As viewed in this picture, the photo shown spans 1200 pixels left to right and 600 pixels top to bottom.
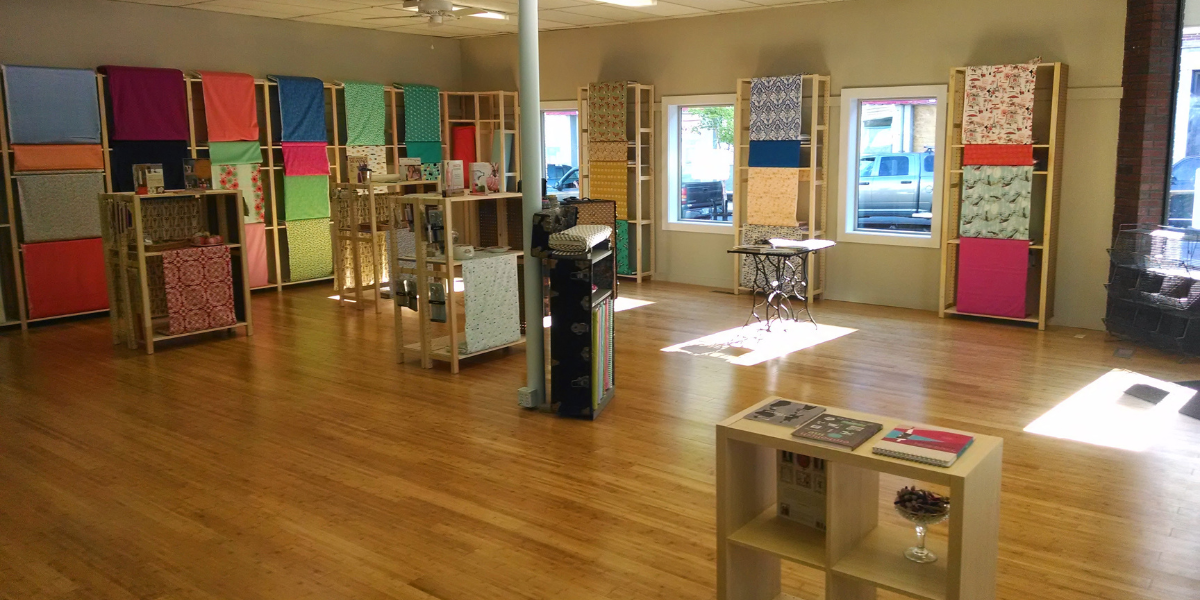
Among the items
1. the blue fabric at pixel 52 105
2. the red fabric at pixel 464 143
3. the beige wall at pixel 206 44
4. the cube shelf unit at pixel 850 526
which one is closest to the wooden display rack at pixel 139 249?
the blue fabric at pixel 52 105

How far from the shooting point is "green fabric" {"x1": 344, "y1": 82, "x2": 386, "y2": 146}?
10.9 meters

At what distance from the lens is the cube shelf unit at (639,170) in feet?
34.5

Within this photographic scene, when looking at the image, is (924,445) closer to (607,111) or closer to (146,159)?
(607,111)

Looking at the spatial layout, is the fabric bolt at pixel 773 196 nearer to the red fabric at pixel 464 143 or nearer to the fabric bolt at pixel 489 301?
the fabric bolt at pixel 489 301

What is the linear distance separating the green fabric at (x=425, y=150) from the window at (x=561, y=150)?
136cm

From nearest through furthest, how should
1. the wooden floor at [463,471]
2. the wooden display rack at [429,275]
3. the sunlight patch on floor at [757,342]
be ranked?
the wooden floor at [463,471] < the wooden display rack at [429,275] < the sunlight patch on floor at [757,342]

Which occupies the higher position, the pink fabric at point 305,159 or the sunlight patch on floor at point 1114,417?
the pink fabric at point 305,159

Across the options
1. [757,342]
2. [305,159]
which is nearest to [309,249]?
[305,159]

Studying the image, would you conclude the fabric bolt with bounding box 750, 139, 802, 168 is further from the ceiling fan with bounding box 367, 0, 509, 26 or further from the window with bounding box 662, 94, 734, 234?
the ceiling fan with bounding box 367, 0, 509, 26

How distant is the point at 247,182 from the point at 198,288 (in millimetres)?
2643

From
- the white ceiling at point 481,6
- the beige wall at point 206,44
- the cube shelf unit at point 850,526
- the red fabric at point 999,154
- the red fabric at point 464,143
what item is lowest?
the cube shelf unit at point 850,526

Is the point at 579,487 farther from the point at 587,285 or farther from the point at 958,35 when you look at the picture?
the point at 958,35

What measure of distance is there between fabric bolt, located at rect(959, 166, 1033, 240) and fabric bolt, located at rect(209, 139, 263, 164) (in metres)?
7.19

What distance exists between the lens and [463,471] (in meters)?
4.78
